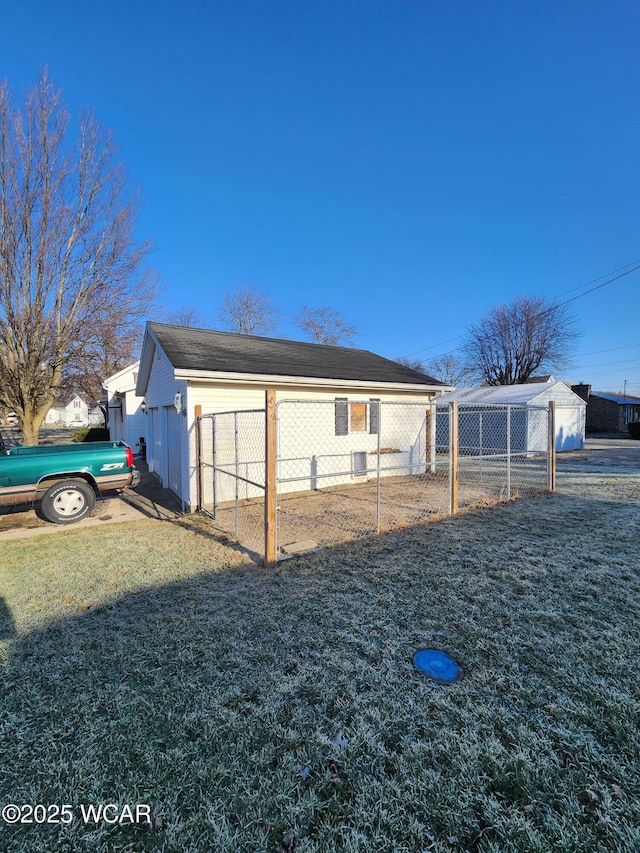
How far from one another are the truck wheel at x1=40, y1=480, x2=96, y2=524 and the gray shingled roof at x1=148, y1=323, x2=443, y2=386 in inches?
104

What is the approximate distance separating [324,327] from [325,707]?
109 ft

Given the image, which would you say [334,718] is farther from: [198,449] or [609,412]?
[609,412]

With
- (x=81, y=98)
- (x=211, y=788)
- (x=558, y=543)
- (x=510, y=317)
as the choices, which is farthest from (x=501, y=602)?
(x=510, y=317)

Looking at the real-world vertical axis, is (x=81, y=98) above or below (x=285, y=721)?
above

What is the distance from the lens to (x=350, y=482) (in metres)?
10.2

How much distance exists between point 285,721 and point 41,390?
13170mm

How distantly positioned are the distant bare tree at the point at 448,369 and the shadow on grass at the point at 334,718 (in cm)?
3848

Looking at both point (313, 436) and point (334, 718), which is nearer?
point (334, 718)

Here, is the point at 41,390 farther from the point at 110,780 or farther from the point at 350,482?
the point at 110,780

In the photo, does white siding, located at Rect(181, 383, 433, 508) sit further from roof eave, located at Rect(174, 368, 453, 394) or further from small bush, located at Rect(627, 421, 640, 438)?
small bush, located at Rect(627, 421, 640, 438)

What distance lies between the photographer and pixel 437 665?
2660mm

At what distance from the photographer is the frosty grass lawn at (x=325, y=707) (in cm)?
162

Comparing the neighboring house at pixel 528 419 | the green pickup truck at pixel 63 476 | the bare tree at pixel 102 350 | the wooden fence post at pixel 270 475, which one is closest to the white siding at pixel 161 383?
the green pickup truck at pixel 63 476

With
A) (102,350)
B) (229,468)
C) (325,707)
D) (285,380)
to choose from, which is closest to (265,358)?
(285,380)
